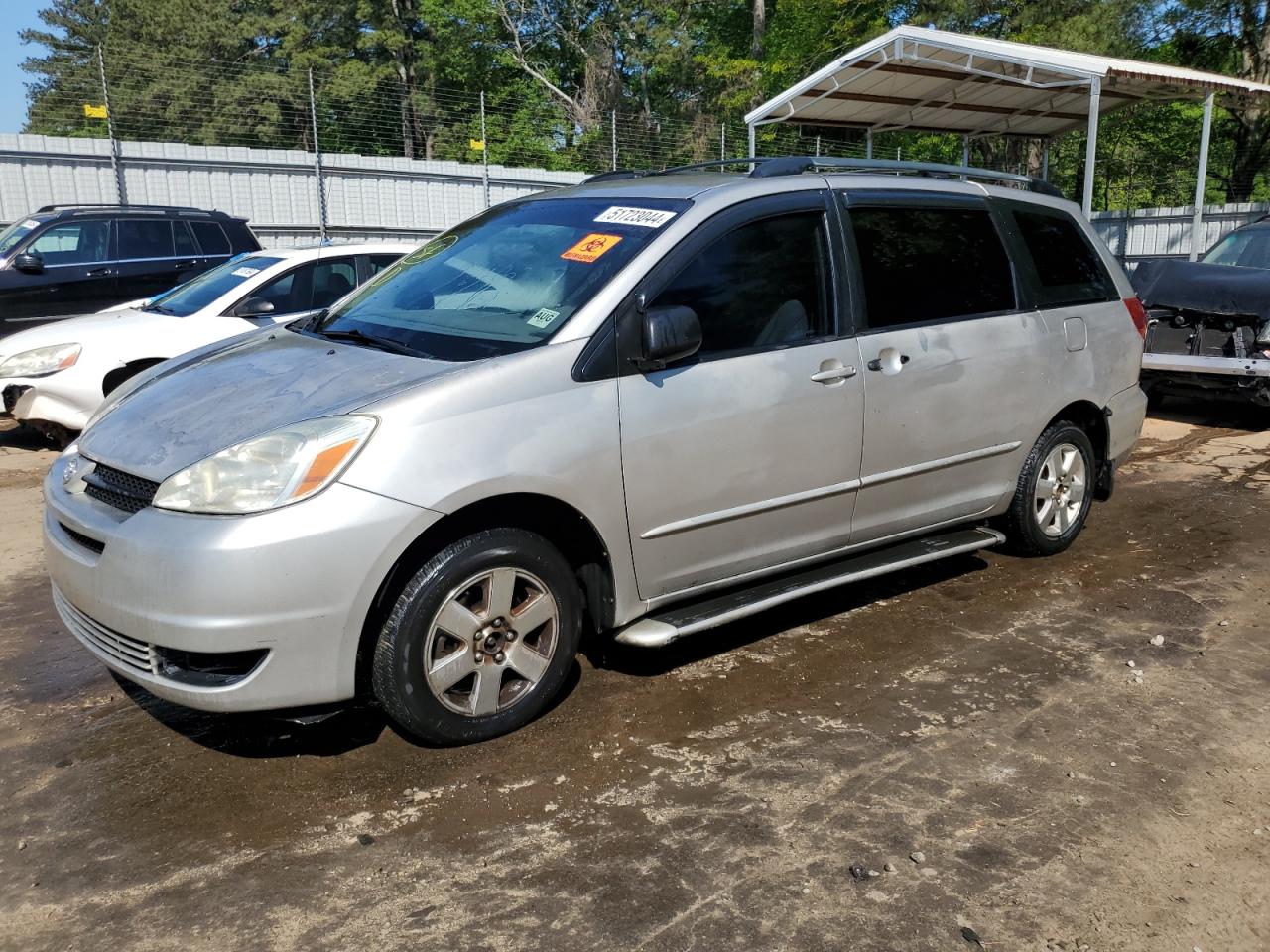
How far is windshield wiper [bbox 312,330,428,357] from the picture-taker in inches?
143

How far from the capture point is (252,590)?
293cm

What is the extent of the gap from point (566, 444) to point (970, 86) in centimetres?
1324

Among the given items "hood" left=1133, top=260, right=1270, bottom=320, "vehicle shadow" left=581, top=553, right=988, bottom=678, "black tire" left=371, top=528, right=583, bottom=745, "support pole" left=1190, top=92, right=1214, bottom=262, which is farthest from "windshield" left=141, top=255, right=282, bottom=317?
"support pole" left=1190, top=92, right=1214, bottom=262

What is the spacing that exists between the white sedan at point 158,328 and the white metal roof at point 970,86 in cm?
769

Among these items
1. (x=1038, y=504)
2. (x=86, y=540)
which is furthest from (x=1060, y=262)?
(x=86, y=540)

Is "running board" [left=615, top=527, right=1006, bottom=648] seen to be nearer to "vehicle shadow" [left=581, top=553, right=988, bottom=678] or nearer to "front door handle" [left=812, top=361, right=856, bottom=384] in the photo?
"vehicle shadow" [left=581, top=553, right=988, bottom=678]

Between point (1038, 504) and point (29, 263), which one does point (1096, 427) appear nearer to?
point (1038, 504)

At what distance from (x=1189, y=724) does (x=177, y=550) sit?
3.36 meters

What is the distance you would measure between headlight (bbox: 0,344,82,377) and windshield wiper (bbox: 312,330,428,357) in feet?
14.4

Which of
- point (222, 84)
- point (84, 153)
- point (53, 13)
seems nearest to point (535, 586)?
point (84, 153)

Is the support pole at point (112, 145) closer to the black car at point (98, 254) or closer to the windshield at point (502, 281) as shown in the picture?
the black car at point (98, 254)

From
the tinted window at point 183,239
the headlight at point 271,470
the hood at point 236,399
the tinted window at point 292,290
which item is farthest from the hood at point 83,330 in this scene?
the headlight at point 271,470

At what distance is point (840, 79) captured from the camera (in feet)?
45.9

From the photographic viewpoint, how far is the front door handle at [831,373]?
4.06 metres
